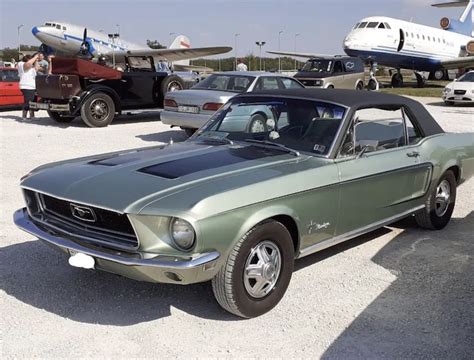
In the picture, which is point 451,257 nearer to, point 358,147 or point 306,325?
point 358,147

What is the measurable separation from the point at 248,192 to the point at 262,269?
54cm

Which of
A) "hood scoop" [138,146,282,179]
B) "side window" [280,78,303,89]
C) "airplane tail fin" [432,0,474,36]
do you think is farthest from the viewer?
"airplane tail fin" [432,0,474,36]

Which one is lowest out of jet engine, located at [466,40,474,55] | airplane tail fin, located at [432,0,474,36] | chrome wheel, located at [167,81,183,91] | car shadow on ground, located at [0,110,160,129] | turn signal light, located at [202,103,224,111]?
car shadow on ground, located at [0,110,160,129]

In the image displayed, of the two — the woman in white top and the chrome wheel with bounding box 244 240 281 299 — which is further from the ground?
the woman in white top

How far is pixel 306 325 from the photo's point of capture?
3.51 m

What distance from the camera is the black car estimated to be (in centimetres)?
1323

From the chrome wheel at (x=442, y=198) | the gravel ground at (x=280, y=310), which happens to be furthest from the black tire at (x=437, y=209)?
the gravel ground at (x=280, y=310)

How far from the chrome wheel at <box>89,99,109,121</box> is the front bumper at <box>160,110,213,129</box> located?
3.38m

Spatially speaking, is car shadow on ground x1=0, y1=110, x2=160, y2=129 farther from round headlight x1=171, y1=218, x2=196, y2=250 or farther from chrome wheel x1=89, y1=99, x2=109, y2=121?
round headlight x1=171, y1=218, x2=196, y2=250

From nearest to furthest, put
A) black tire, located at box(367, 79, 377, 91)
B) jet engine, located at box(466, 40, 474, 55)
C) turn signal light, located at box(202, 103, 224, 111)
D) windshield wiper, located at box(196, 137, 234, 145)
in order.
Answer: windshield wiper, located at box(196, 137, 234, 145) < turn signal light, located at box(202, 103, 224, 111) < black tire, located at box(367, 79, 377, 91) < jet engine, located at box(466, 40, 474, 55)

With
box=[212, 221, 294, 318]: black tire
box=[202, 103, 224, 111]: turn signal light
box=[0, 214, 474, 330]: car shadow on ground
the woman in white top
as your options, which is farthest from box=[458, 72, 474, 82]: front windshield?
box=[212, 221, 294, 318]: black tire

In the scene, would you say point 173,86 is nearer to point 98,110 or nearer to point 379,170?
point 98,110

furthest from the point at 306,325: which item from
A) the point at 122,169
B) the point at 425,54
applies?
the point at 425,54

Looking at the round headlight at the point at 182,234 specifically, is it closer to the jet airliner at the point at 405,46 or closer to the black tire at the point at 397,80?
the jet airliner at the point at 405,46
